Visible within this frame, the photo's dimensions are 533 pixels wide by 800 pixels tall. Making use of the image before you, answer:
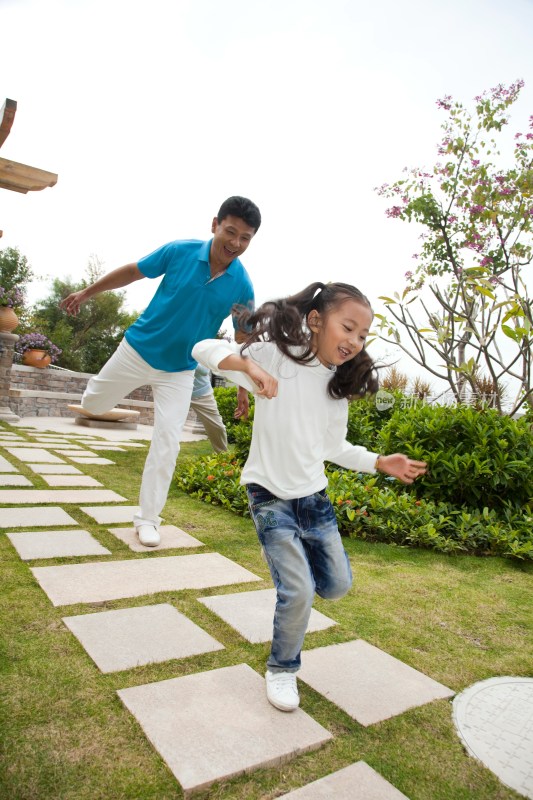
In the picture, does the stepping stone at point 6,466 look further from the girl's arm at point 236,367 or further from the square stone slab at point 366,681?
the square stone slab at point 366,681

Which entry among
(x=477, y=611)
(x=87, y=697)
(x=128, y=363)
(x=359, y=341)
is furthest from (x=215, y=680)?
(x=128, y=363)

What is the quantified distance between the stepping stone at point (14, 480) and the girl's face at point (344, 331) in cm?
319

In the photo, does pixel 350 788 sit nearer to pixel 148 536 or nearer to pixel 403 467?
pixel 403 467

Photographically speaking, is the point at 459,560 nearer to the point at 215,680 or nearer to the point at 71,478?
the point at 215,680

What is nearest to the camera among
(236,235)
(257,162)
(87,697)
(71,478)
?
(87,697)

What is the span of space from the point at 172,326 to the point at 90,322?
25.0m

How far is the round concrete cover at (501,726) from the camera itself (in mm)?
1418

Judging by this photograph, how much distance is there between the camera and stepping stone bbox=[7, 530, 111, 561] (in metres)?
2.64

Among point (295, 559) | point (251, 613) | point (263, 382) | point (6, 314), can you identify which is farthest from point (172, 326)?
point (6, 314)

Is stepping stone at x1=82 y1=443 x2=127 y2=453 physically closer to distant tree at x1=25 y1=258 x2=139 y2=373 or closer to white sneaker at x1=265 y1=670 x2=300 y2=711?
white sneaker at x1=265 y1=670 x2=300 y2=711

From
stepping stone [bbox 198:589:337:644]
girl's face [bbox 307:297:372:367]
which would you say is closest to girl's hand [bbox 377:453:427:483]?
girl's face [bbox 307:297:372:367]

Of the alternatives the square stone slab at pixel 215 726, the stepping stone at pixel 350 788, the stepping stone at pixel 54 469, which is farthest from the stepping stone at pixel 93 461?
the stepping stone at pixel 350 788

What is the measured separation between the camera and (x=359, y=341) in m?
1.78

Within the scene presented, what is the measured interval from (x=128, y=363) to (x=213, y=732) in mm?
2118
